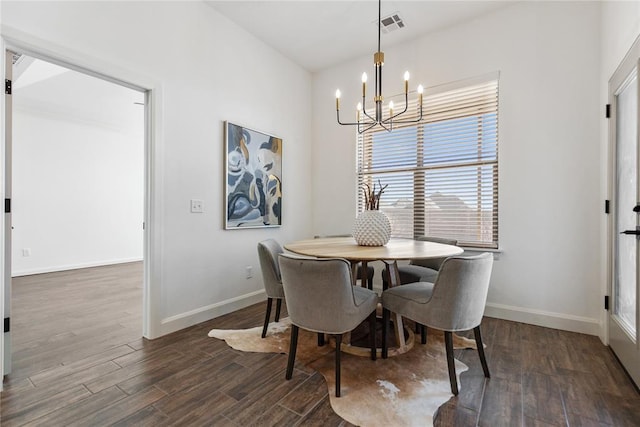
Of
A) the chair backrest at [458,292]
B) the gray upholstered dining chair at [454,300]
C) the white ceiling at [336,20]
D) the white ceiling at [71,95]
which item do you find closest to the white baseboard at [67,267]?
the white ceiling at [71,95]

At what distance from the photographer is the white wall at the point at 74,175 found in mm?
4738

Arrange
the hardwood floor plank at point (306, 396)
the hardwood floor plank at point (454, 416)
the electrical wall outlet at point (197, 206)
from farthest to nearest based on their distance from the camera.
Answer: the electrical wall outlet at point (197, 206) → the hardwood floor plank at point (306, 396) → the hardwood floor plank at point (454, 416)

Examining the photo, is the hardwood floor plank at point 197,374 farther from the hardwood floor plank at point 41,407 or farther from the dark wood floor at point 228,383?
the hardwood floor plank at point 41,407

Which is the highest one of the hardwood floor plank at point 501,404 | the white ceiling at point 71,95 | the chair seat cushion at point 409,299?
the white ceiling at point 71,95

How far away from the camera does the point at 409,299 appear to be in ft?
6.19

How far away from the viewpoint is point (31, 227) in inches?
192

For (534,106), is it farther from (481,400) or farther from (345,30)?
(481,400)

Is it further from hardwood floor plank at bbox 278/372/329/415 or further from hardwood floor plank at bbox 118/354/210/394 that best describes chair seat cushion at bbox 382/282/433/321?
hardwood floor plank at bbox 118/354/210/394

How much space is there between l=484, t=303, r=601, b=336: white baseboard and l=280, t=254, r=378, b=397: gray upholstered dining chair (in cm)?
194

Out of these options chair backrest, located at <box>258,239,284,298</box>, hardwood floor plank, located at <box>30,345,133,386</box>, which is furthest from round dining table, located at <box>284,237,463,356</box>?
hardwood floor plank, located at <box>30,345,133,386</box>

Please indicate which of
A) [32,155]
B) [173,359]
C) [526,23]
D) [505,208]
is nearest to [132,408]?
[173,359]

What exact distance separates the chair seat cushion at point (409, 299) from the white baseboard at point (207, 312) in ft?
5.87

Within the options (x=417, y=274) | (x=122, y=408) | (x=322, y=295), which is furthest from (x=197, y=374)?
(x=417, y=274)

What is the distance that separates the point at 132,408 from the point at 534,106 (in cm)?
385
